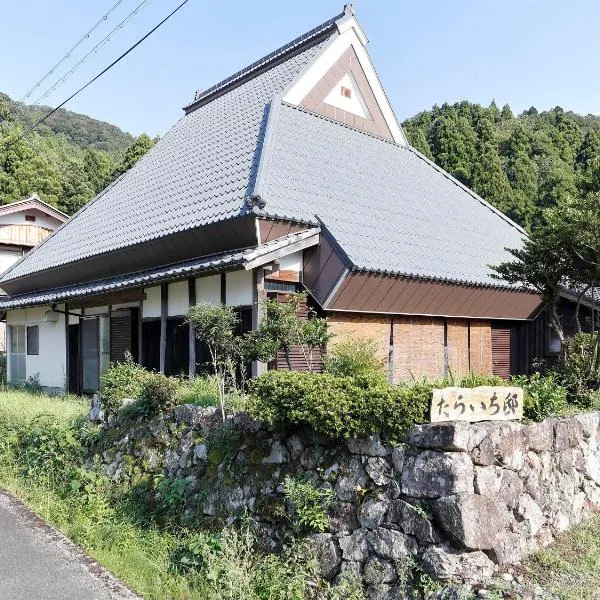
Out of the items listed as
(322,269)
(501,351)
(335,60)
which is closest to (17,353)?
(322,269)

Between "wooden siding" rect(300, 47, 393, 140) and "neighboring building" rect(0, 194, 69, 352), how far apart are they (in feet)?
46.9

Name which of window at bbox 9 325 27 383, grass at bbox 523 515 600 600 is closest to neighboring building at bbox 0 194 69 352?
window at bbox 9 325 27 383

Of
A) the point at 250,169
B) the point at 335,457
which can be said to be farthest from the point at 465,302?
the point at 335,457

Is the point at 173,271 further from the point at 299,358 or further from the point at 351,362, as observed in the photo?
the point at 351,362

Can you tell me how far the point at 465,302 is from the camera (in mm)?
11023

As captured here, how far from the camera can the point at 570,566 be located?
503cm

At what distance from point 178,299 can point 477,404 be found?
634 cm

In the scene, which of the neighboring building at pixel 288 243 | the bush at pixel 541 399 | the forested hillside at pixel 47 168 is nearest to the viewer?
the bush at pixel 541 399

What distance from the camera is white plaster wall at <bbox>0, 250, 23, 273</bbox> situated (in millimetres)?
23656

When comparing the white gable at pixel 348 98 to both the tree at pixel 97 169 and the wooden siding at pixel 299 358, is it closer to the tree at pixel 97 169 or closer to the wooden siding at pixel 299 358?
the wooden siding at pixel 299 358

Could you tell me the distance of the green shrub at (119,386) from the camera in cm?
875

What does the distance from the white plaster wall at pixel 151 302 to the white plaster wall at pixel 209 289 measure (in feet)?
4.07

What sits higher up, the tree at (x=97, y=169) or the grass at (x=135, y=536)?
the tree at (x=97, y=169)

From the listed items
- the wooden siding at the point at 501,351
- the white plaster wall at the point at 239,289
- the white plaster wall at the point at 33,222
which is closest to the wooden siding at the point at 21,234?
the white plaster wall at the point at 33,222
